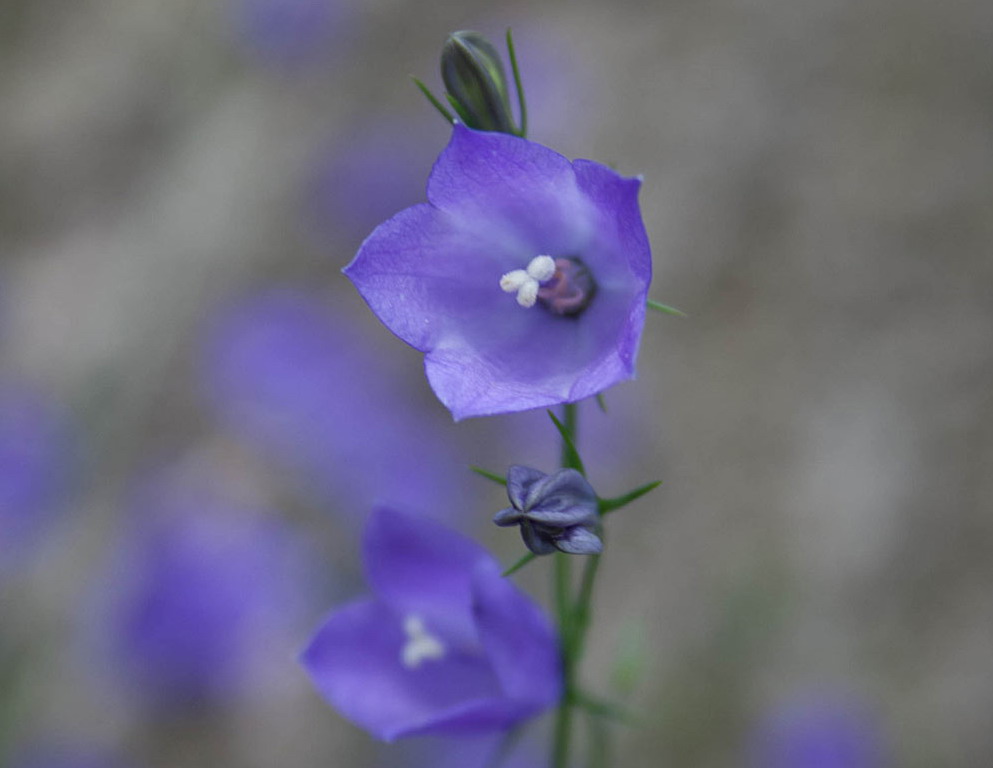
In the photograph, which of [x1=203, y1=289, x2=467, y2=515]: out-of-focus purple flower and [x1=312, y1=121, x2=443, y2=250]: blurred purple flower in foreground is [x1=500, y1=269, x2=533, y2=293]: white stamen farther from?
[x1=312, y1=121, x2=443, y2=250]: blurred purple flower in foreground

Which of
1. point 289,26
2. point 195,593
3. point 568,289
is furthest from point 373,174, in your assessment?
point 568,289

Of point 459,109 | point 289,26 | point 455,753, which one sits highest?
point 459,109

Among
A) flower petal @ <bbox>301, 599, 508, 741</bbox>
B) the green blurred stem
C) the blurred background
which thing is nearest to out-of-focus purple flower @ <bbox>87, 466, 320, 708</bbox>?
the blurred background

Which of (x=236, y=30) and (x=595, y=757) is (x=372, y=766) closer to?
(x=595, y=757)

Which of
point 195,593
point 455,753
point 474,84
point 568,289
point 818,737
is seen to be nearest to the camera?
point 474,84

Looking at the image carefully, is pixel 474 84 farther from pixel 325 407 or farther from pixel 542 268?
pixel 325 407

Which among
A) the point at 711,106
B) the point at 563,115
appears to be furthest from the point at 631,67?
the point at 563,115

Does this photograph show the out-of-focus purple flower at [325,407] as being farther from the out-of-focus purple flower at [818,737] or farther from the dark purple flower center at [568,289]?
the dark purple flower center at [568,289]

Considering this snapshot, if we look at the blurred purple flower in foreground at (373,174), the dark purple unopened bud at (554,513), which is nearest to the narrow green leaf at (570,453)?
the dark purple unopened bud at (554,513)
